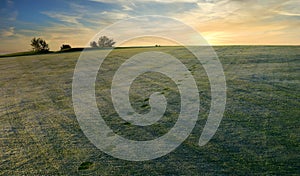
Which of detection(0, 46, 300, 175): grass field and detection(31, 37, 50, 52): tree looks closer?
detection(0, 46, 300, 175): grass field

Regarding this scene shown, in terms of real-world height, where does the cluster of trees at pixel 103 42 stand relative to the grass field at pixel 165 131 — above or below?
above

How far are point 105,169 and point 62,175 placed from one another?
103 cm

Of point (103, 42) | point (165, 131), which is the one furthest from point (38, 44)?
point (165, 131)

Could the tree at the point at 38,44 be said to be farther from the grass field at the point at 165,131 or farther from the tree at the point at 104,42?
the grass field at the point at 165,131

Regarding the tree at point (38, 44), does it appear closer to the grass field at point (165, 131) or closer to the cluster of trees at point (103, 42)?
the cluster of trees at point (103, 42)

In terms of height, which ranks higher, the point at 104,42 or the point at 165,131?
the point at 104,42

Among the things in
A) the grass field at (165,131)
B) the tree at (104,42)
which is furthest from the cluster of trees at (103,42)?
the grass field at (165,131)

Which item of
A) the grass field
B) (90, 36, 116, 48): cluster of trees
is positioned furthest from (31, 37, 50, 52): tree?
the grass field

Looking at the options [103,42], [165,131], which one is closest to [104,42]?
[103,42]

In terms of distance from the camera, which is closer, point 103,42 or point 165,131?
point 165,131

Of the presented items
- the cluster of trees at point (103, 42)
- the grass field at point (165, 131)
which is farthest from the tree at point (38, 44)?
the grass field at point (165, 131)

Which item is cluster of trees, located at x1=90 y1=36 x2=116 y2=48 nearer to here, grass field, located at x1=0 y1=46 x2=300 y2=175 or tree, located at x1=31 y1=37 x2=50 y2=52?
tree, located at x1=31 y1=37 x2=50 y2=52

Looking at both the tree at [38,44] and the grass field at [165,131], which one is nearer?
the grass field at [165,131]

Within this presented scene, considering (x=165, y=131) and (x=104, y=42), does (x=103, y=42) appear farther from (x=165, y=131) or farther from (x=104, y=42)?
(x=165, y=131)
